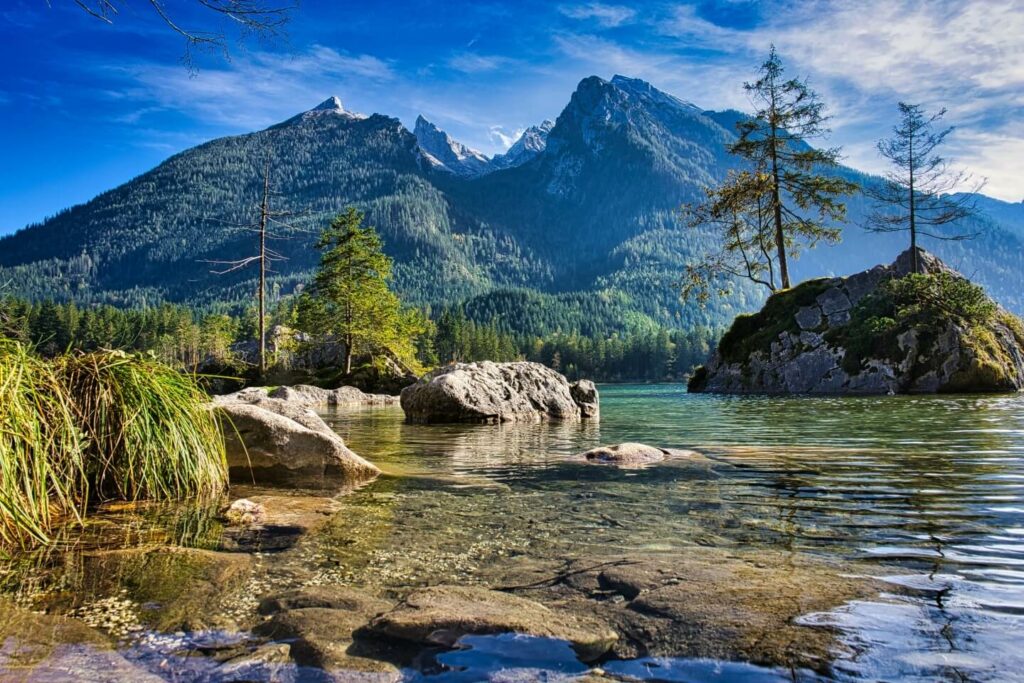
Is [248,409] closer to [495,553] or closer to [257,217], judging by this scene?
[495,553]

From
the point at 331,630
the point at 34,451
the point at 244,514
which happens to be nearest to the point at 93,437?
the point at 34,451

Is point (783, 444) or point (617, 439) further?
point (617, 439)

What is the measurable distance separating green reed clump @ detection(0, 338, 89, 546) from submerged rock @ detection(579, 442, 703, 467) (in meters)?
5.64

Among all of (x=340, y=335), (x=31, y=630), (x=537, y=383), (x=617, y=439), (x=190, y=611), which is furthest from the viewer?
(x=340, y=335)

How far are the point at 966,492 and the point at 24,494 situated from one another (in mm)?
7505

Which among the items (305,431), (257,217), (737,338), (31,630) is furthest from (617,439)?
(257,217)

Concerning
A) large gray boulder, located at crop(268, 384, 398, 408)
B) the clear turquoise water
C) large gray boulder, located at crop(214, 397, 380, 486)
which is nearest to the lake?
the clear turquoise water

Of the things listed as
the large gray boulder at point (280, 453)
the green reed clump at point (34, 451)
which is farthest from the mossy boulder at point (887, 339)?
the green reed clump at point (34, 451)

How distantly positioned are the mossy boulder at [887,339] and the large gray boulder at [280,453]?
82.1 ft

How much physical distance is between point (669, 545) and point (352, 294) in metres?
38.8

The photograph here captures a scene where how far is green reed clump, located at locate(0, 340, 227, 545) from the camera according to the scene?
4.09 meters

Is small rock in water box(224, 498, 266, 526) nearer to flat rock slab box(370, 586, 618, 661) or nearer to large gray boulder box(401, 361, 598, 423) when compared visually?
flat rock slab box(370, 586, 618, 661)

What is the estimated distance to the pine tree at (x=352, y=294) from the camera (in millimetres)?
41062

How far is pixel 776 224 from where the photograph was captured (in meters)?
33.3
